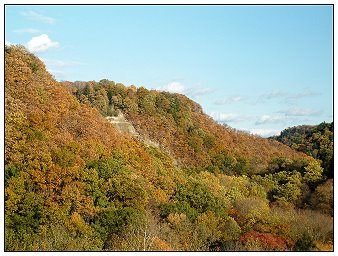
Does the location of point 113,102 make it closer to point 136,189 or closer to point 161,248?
point 136,189

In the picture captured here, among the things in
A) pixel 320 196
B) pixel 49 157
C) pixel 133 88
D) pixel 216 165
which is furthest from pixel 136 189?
pixel 133 88

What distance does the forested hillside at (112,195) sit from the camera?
22141 millimetres

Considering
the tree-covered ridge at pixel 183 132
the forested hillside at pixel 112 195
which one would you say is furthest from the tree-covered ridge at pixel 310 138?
the forested hillside at pixel 112 195

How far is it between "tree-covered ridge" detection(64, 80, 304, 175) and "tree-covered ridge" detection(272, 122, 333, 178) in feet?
5.85

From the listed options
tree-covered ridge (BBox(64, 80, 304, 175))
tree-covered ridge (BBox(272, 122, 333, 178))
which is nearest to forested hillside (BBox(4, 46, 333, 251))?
tree-covered ridge (BBox(272, 122, 333, 178))

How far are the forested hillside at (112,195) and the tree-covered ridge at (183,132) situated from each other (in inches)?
369

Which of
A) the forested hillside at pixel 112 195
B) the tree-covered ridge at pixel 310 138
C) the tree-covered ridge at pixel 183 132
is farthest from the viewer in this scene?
the tree-covered ridge at pixel 183 132

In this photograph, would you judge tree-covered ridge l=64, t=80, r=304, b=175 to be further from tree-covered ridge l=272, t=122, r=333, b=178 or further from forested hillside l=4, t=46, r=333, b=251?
forested hillside l=4, t=46, r=333, b=251

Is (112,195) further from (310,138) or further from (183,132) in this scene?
(310,138)

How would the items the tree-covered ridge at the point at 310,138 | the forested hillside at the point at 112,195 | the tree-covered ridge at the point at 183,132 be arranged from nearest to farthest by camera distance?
the forested hillside at the point at 112,195 → the tree-covered ridge at the point at 310,138 → the tree-covered ridge at the point at 183,132

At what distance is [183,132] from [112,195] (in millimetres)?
31092

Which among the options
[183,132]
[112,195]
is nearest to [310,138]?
[183,132]

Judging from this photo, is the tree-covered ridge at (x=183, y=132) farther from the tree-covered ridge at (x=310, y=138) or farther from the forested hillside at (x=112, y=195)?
the forested hillside at (x=112, y=195)

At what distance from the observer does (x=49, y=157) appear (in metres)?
27.4
